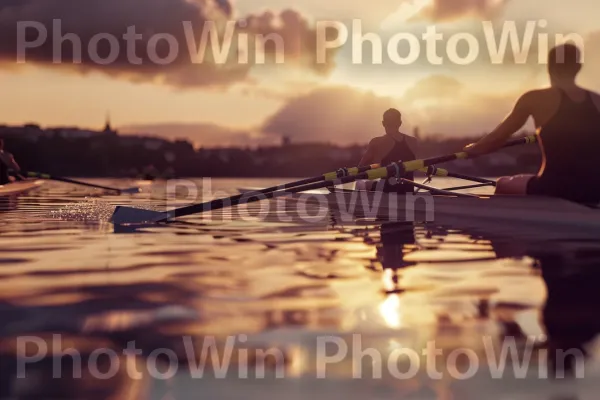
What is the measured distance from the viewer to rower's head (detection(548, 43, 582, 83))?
884cm

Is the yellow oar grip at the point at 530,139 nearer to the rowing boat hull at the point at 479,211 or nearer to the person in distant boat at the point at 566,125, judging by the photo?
the rowing boat hull at the point at 479,211

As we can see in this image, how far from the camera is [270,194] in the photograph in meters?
11.6

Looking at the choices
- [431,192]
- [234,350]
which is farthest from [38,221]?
[234,350]

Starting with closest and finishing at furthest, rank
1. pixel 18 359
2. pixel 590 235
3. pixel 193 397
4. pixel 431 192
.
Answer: pixel 193 397
pixel 18 359
pixel 590 235
pixel 431 192

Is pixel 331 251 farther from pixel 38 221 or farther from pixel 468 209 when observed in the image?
pixel 38 221

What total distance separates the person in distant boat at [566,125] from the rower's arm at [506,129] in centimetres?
1

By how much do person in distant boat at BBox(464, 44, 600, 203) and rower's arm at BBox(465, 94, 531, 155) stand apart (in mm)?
14

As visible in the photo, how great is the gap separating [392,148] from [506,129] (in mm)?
4567

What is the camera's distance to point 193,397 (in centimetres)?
297

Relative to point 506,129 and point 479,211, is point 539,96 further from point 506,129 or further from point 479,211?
point 479,211

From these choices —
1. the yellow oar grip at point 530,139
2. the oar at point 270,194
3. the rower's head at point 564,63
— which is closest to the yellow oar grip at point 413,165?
the oar at point 270,194

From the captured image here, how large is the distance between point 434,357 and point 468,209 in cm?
815

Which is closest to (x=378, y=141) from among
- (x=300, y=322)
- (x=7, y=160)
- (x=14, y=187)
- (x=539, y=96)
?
(x=539, y=96)

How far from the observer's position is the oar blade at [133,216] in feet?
39.9
